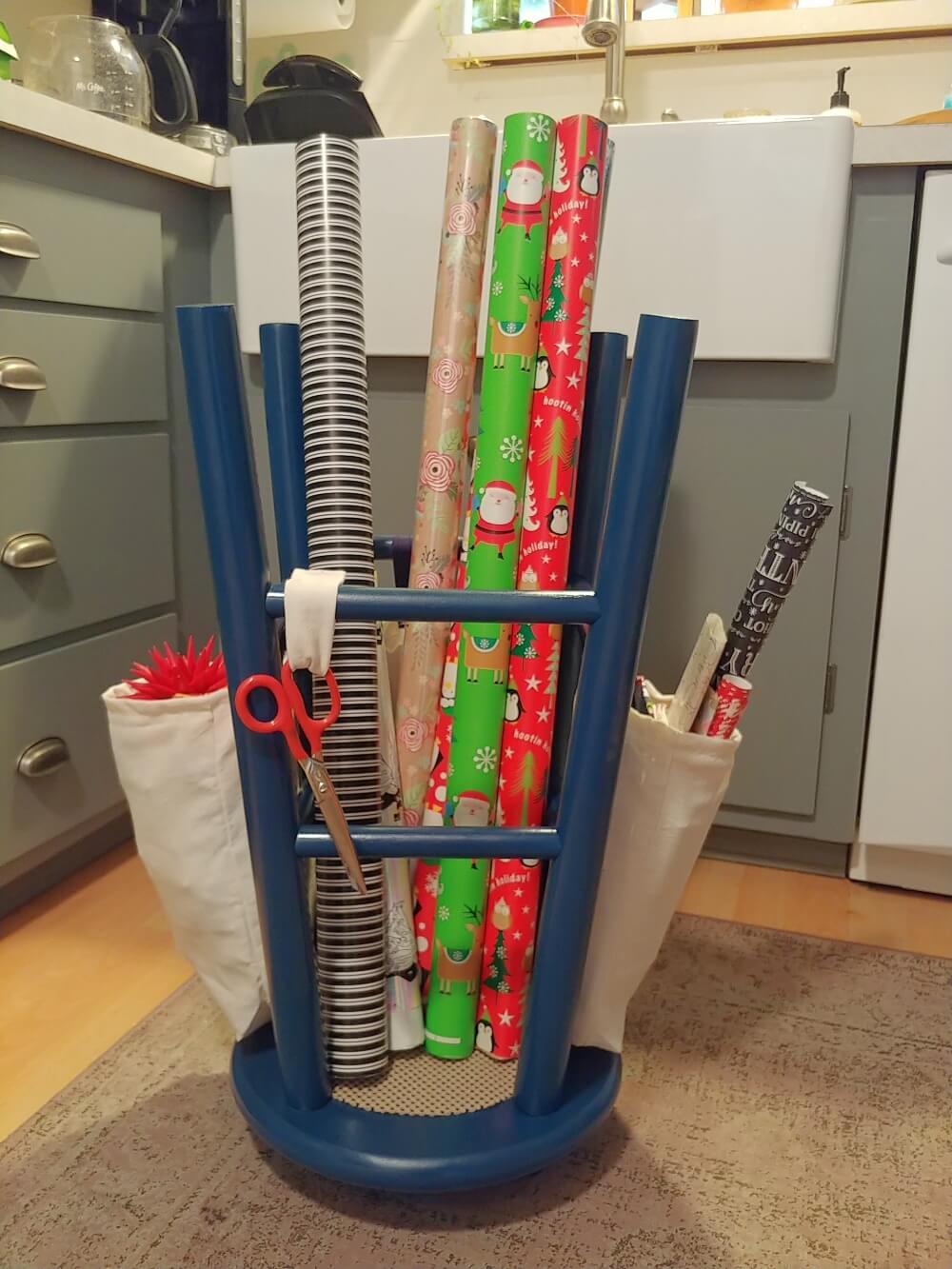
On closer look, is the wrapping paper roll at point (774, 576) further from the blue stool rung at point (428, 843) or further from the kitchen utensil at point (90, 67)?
the kitchen utensil at point (90, 67)

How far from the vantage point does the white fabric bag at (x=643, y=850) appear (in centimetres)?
74

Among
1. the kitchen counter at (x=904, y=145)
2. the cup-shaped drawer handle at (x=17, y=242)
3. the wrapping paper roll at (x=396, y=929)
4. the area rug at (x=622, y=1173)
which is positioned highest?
the kitchen counter at (x=904, y=145)

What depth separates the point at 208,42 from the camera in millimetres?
1502

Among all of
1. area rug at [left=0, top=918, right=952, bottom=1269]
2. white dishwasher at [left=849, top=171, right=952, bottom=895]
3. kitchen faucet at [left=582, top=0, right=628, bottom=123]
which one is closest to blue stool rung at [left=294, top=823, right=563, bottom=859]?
area rug at [left=0, top=918, right=952, bottom=1269]

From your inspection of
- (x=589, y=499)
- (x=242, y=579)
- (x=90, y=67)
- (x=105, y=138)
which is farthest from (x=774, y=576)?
(x=90, y=67)

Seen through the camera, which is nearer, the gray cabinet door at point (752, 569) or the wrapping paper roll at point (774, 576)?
the wrapping paper roll at point (774, 576)

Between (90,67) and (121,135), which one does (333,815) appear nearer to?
(121,135)

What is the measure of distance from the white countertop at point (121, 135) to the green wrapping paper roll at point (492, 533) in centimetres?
51

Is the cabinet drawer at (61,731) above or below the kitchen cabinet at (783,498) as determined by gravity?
below

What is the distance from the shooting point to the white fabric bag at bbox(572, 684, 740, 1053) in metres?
0.74

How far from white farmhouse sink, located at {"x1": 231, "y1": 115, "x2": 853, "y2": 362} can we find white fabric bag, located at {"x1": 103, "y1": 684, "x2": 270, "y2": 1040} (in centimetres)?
62

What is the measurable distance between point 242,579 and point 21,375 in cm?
57

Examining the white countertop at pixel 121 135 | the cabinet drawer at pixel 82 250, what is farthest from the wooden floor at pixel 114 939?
the white countertop at pixel 121 135

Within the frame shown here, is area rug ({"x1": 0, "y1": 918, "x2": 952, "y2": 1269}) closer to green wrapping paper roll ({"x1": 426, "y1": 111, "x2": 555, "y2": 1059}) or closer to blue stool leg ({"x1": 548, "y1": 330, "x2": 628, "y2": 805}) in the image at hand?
green wrapping paper roll ({"x1": 426, "y1": 111, "x2": 555, "y2": 1059})
